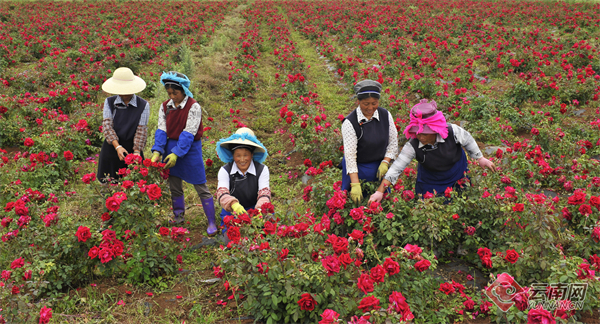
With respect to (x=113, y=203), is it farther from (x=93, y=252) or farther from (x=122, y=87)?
(x=122, y=87)

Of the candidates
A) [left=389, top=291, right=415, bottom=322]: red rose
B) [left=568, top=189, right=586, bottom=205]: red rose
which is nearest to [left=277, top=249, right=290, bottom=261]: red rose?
[left=389, top=291, right=415, bottom=322]: red rose

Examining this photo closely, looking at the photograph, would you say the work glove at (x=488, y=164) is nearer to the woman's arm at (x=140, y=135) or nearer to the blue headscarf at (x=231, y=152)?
the blue headscarf at (x=231, y=152)

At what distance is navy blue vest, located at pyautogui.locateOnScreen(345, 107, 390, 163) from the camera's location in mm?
3295

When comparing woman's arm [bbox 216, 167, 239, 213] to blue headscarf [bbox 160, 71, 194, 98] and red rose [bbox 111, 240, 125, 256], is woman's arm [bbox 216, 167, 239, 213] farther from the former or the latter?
blue headscarf [bbox 160, 71, 194, 98]

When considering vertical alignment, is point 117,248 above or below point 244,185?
below

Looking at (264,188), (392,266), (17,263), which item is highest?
(392,266)

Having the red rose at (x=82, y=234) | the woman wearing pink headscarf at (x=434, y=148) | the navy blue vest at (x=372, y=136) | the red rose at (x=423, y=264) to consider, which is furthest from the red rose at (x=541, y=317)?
the red rose at (x=82, y=234)

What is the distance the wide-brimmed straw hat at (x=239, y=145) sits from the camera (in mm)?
3227

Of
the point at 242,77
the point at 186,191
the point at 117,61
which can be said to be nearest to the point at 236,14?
the point at 117,61

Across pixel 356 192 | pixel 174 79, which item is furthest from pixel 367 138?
pixel 174 79

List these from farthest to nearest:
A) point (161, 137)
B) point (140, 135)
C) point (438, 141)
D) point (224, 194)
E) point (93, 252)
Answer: point (140, 135)
point (161, 137)
point (224, 194)
point (438, 141)
point (93, 252)

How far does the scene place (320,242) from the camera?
2773mm

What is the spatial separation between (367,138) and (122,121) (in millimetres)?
2761

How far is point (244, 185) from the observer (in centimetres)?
332
